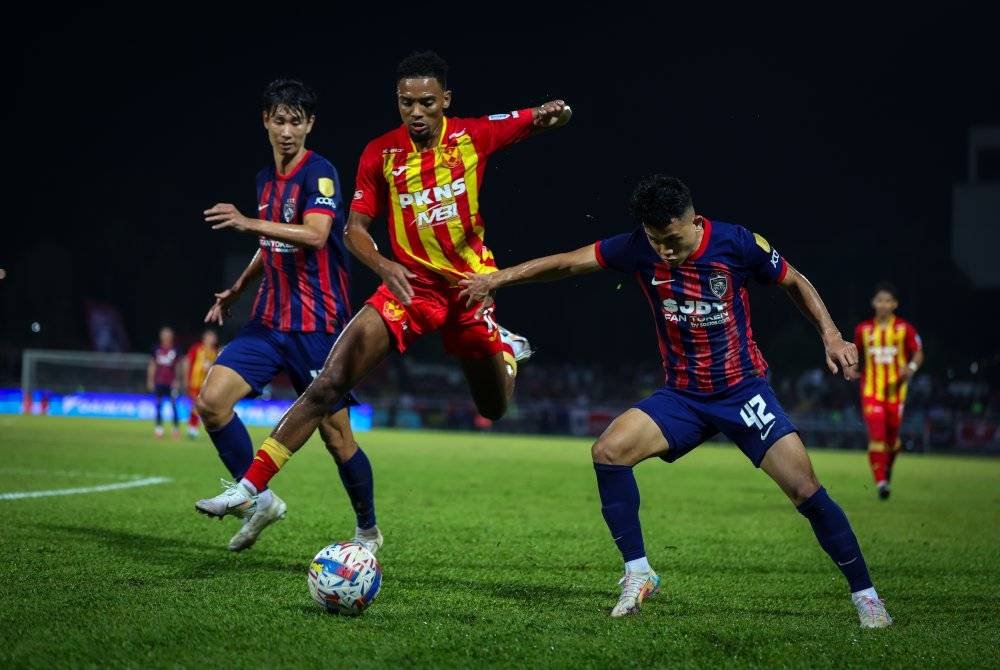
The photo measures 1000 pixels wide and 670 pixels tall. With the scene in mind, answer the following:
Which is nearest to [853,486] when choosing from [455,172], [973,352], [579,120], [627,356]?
[579,120]

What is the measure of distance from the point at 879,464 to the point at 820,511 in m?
8.74

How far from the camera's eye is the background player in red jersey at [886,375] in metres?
13.9

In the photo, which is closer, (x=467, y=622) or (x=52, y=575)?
(x=467, y=622)

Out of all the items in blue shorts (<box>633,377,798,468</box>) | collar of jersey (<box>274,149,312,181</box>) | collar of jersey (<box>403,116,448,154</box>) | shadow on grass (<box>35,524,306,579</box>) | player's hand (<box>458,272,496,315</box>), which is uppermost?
collar of jersey (<box>403,116,448,154</box>)

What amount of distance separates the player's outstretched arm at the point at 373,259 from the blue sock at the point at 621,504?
1484 millimetres

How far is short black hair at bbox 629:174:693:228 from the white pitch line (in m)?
7.02

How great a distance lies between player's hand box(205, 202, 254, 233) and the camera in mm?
6266

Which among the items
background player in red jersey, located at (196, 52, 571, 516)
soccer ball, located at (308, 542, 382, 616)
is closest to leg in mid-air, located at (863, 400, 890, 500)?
background player in red jersey, located at (196, 52, 571, 516)

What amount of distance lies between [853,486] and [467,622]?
12392 millimetres

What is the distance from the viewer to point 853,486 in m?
16.5

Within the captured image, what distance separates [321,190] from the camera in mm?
7324

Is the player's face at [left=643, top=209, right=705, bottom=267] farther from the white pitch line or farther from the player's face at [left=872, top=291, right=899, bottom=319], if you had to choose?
the player's face at [left=872, top=291, right=899, bottom=319]

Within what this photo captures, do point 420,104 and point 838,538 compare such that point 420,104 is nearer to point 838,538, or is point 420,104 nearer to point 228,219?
point 228,219

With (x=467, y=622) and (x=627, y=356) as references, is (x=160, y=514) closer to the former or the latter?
→ (x=467, y=622)
